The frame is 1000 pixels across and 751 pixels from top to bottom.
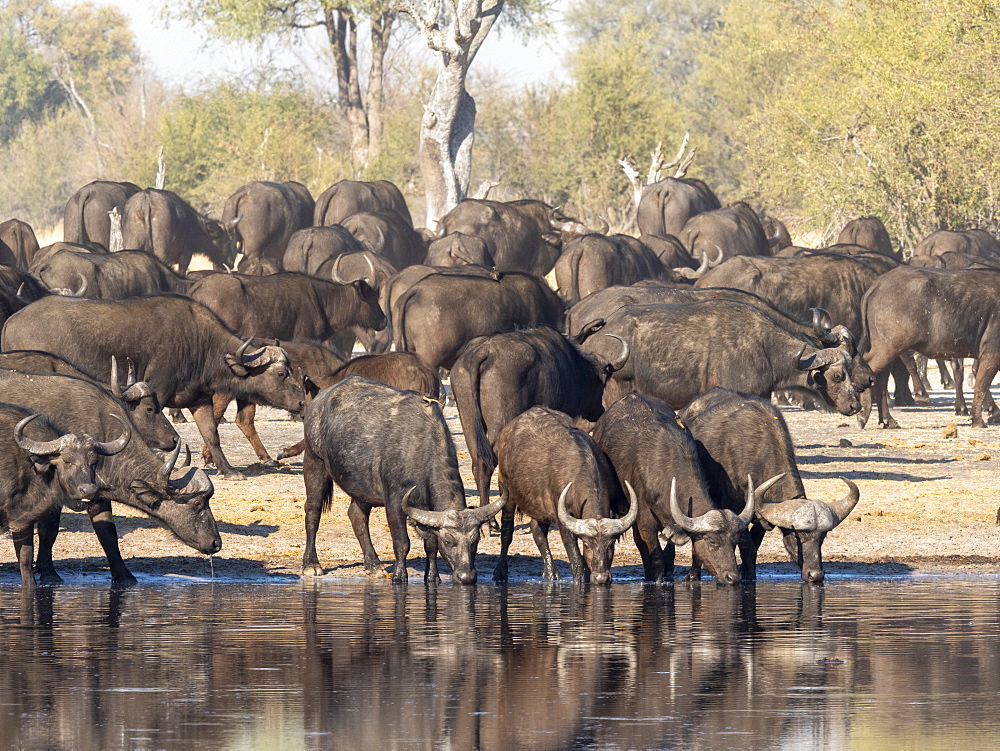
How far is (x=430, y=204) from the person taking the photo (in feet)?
157

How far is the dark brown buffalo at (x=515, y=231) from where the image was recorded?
104 feet

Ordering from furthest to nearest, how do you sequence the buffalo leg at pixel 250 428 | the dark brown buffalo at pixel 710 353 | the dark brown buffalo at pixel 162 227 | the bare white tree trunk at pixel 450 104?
the bare white tree trunk at pixel 450 104, the dark brown buffalo at pixel 162 227, the buffalo leg at pixel 250 428, the dark brown buffalo at pixel 710 353

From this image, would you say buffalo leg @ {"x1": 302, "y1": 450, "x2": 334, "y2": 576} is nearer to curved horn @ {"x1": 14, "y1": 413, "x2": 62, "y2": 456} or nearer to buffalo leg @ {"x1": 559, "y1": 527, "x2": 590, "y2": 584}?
buffalo leg @ {"x1": 559, "y1": 527, "x2": 590, "y2": 584}

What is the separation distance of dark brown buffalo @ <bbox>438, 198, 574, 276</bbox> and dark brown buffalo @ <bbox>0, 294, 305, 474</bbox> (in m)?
14.5

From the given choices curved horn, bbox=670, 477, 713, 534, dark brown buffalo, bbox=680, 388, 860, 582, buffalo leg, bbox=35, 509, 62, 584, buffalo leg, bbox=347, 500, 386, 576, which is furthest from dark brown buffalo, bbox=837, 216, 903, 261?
buffalo leg, bbox=35, 509, 62, 584

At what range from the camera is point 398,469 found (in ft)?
40.0

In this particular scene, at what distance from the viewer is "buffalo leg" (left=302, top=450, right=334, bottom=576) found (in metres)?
12.8

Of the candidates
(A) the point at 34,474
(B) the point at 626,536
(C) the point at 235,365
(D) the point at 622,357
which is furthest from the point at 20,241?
(A) the point at 34,474

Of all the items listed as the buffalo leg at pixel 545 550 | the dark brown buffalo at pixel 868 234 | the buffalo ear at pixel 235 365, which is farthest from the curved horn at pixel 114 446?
the dark brown buffalo at pixel 868 234

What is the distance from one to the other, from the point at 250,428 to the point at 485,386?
409cm

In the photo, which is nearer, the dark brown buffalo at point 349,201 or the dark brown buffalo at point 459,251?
the dark brown buffalo at point 459,251

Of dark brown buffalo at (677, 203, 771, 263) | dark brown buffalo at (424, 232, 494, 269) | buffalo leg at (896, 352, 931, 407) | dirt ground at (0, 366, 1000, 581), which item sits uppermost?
dark brown buffalo at (677, 203, 771, 263)

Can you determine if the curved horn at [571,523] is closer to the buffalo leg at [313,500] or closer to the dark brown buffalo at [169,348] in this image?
the buffalo leg at [313,500]

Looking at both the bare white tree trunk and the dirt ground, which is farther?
the bare white tree trunk
